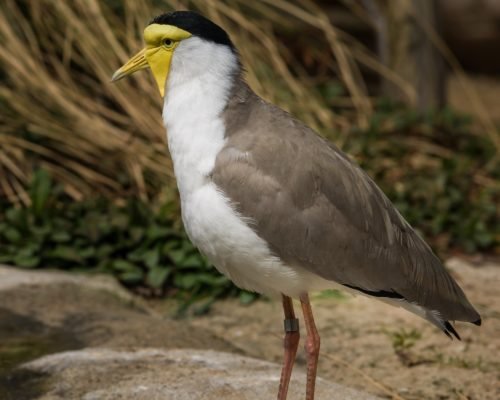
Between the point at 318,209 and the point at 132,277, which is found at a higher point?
the point at 318,209

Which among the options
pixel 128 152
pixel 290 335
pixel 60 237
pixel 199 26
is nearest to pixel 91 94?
pixel 128 152

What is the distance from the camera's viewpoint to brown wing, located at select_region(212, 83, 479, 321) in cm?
314

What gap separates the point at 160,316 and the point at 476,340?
1525 millimetres

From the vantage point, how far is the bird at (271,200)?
312 cm

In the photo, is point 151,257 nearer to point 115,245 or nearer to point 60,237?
point 115,245

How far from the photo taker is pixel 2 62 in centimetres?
595

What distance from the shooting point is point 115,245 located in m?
5.15

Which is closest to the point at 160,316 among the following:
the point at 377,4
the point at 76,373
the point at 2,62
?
the point at 76,373

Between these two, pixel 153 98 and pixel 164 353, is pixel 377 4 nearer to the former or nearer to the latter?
pixel 153 98

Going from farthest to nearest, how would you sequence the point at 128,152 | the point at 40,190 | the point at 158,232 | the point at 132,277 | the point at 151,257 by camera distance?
the point at 128,152 < the point at 40,190 < the point at 158,232 < the point at 151,257 < the point at 132,277

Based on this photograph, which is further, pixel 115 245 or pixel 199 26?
pixel 115 245

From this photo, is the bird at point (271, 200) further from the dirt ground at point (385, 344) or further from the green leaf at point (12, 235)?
the green leaf at point (12, 235)

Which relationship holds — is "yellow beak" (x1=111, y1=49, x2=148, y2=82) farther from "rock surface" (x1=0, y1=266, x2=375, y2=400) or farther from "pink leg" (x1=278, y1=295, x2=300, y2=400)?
"rock surface" (x1=0, y1=266, x2=375, y2=400)

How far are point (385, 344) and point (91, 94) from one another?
9.19ft
